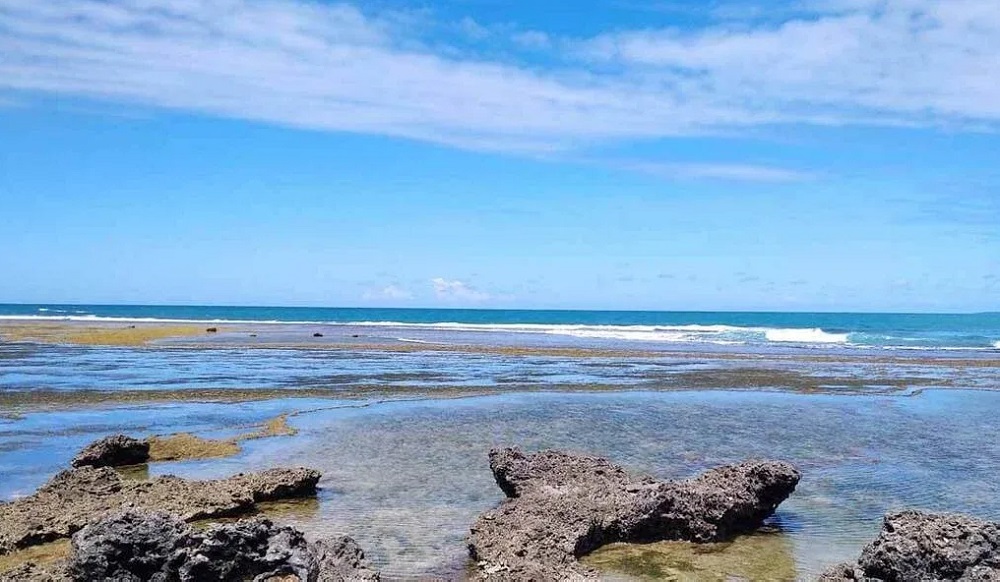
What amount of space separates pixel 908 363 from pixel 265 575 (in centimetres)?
4558

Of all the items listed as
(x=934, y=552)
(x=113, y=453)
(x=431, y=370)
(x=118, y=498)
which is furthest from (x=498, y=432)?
(x=431, y=370)

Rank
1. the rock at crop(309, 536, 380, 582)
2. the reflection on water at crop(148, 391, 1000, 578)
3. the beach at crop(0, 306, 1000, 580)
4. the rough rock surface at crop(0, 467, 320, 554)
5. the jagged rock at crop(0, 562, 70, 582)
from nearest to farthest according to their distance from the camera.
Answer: the rock at crop(309, 536, 380, 582), the jagged rock at crop(0, 562, 70, 582), the rough rock surface at crop(0, 467, 320, 554), the beach at crop(0, 306, 1000, 580), the reflection on water at crop(148, 391, 1000, 578)

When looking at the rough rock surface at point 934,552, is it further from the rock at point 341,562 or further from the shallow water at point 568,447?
the rock at point 341,562

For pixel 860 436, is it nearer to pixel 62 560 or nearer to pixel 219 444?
pixel 219 444

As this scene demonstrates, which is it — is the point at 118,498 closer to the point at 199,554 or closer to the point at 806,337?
the point at 199,554

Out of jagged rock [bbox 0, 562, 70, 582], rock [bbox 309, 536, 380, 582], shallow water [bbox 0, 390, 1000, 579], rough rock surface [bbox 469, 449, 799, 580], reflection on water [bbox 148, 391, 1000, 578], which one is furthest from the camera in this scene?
shallow water [bbox 0, 390, 1000, 579]

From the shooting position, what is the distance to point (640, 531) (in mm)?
10672

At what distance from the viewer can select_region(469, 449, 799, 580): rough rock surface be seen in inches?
371

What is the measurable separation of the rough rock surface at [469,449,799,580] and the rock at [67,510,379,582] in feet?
5.47

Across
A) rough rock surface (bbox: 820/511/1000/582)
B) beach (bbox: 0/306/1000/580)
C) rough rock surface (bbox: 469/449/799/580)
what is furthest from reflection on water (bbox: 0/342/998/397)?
rough rock surface (bbox: 820/511/1000/582)

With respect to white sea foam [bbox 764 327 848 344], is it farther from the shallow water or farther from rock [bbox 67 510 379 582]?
rock [bbox 67 510 379 582]

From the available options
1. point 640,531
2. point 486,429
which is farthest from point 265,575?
point 486,429

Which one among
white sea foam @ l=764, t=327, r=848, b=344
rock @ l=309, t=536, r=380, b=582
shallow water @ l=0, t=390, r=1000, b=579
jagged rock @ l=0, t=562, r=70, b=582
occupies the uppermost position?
white sea foam @ l=764, t=327, r=848, b=344

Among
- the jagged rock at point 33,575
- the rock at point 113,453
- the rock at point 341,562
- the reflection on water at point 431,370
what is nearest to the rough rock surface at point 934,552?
the rock at point 341,562
